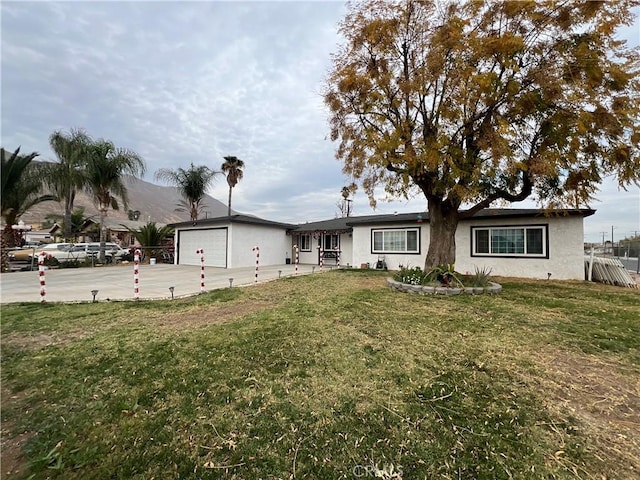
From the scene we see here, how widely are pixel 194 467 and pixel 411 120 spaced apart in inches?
345

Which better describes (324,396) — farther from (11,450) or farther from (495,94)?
(495,94)

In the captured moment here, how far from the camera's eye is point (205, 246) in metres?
17.7

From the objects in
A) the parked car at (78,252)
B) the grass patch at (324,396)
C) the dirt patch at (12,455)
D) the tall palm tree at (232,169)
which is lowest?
the dirt patch at (12,455)

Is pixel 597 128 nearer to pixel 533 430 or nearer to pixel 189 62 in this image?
pixel 533 430

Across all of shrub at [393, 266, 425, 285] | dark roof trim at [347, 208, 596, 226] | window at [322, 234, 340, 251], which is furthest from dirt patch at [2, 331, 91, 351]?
window at [322, 234, 340, 251]

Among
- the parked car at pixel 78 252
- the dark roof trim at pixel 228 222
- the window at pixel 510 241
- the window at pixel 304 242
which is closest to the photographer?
the window at pixel 510 241

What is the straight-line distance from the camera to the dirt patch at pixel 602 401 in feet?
6.61

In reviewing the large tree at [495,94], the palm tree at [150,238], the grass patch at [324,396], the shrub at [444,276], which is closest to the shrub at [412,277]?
the shrub at [444,276]

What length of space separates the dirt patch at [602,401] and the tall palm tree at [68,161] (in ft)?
70.0

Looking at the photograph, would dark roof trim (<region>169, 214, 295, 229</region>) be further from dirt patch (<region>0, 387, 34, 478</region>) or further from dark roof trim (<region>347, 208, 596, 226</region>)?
dirt patch (<region>0, 387, 34, 478</region>)

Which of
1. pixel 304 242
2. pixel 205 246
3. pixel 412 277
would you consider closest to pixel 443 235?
pixel 412 277

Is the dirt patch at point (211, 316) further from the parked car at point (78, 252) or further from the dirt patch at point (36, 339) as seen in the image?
the parked car at point (78, 252)

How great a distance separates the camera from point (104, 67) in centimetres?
844

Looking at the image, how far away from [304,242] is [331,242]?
228cm
